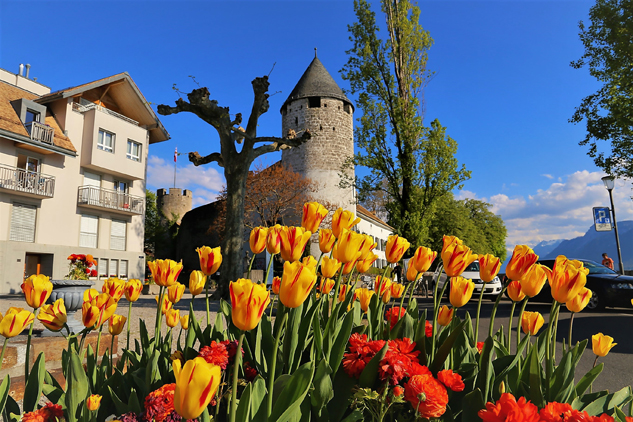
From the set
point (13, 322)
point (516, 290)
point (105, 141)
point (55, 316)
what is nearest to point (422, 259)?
point (516, 290)

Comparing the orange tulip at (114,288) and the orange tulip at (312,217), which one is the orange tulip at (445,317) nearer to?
the orange tulip at (312,217)

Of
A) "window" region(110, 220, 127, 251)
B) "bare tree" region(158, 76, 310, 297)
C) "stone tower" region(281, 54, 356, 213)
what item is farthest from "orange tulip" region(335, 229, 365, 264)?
"stone tower" region(281, 54, 356, 213)

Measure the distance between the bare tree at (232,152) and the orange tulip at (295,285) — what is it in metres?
10.3

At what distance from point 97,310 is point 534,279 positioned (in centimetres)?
167

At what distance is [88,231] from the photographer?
21.0 meters

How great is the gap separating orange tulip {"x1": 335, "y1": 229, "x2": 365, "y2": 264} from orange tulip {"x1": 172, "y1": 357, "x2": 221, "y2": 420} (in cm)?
87

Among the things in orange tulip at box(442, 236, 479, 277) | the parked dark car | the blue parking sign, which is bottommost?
the parked dark car

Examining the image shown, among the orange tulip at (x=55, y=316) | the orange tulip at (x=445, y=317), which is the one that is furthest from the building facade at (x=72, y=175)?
the orange tulip at (x=445, y=317)

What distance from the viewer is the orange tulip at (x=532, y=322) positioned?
1.97 metres

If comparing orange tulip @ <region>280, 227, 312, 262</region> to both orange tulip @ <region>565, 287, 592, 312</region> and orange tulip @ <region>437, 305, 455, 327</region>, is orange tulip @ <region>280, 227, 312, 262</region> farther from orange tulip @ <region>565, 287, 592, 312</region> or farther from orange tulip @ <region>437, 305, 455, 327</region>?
orange tulip @ <region>565, 287, 592, 312</region>

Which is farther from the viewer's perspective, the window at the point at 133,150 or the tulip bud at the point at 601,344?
the window at the point at 133,150

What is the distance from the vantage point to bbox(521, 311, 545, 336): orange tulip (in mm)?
1972

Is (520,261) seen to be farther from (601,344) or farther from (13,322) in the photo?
(13,322)

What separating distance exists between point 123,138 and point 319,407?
24.0m
